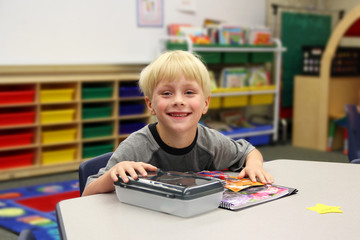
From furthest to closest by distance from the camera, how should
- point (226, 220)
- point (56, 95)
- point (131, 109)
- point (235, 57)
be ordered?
1. point (235, 57)
2. point (131, 109)
3. point (56, 95)
4. point (226, 220)

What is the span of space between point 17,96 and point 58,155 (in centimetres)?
62

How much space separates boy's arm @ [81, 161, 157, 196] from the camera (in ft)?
3.87

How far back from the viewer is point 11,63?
12.6ft

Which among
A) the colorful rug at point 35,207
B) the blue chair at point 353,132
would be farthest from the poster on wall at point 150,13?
the blue chair at point 353,132

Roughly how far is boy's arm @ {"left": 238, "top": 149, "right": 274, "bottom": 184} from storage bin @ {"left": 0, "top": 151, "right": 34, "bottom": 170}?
8.83ft

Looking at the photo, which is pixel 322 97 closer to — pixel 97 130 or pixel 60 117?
pixel 97 130

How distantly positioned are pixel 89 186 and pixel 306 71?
14.0ft

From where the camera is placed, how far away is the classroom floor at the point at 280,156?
3654 millimetres

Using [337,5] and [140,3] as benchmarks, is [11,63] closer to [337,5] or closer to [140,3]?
[140,3]

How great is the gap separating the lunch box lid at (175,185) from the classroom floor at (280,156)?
257cm

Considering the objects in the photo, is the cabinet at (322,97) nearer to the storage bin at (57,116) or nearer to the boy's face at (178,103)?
the storage bin at (57,116)

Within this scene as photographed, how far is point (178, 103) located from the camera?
4.42 feet

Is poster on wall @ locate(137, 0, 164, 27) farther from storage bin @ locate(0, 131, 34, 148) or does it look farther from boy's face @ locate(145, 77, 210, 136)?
boy's face @ locate(145, 77, 210, 136)

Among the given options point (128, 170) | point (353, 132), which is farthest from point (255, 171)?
point (353, 132)
